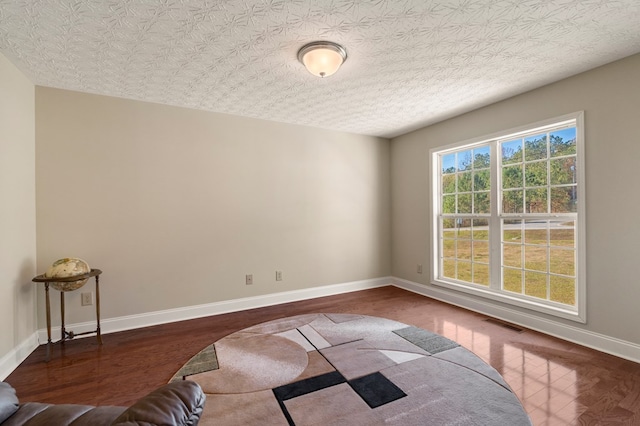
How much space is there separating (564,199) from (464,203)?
3.85ft

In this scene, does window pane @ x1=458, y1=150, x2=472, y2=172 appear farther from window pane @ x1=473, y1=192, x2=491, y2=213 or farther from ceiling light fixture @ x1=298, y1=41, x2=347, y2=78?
ceiling light fixture @ x1=298, y1=41, x2=347, y2=78

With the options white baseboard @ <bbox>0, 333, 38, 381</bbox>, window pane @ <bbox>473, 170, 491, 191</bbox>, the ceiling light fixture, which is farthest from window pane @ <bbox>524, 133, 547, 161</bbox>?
white baseboard @ <bbox>0, 333, 38, 381</bbox>

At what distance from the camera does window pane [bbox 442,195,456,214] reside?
4211mm

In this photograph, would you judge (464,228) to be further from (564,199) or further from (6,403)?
(6,403)

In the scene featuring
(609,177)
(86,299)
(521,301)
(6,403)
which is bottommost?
(521,301)

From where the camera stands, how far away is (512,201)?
3471 mm

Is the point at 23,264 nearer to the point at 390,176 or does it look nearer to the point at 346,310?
the point at 346,310

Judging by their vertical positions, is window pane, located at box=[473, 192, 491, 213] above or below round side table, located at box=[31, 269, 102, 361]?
above

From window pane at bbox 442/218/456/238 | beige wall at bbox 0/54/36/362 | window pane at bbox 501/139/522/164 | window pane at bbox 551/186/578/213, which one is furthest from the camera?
window pane at bbox 442/218/456/238

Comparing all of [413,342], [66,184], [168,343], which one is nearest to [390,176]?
[413,342]

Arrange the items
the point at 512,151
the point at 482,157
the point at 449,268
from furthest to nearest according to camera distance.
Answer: the point at 449,268 < the point at 482,157 < the point at 512,151

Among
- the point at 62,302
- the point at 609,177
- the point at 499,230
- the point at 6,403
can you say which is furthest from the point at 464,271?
the point at 62,302

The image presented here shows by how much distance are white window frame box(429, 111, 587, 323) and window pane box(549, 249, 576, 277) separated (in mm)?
120

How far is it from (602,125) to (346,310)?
325cm
